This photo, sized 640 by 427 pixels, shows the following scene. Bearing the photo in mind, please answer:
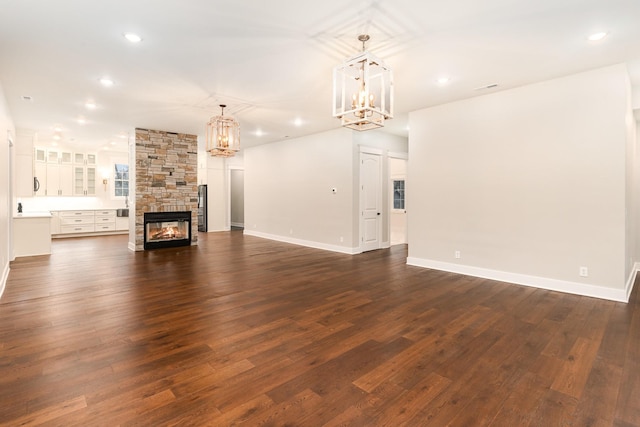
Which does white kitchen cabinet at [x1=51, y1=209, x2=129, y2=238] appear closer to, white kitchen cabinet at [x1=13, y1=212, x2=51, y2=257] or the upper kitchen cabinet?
the upper kitchen cabinet

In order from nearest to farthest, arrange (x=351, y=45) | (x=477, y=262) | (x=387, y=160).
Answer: (x=351, y=45), (x=477, y=262), (x=387, y=160)

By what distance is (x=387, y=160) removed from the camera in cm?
826

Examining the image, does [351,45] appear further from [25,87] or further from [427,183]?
[25,87]

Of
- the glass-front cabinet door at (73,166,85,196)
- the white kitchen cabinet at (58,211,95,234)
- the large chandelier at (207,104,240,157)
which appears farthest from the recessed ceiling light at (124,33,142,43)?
the glass-front cabinet door at (73,166,85,196)

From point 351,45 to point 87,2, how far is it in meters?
2.47

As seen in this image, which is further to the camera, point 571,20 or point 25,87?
point 25,87

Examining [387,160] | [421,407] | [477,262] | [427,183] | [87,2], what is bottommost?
[421,407]

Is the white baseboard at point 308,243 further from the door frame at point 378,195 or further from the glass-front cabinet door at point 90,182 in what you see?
the glass-front cabinet door at point 90,182

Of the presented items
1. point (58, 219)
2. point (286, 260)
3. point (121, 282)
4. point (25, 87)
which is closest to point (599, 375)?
point (286, 260)

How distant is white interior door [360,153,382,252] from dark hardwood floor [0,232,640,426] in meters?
2.77

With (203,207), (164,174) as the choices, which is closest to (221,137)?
(164,174)

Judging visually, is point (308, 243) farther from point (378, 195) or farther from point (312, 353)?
point (312, 353)

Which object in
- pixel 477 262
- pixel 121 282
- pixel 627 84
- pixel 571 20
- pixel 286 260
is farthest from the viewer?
pixel 286 260

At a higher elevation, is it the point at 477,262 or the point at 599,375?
the point at 477,262
